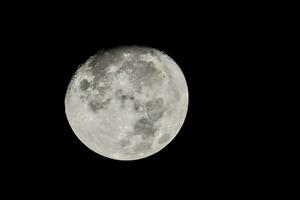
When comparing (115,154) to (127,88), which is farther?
(115,154)

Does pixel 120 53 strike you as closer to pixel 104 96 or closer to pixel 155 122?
pixel 104 96

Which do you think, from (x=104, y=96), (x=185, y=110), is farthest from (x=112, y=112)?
(x=185, y=110)

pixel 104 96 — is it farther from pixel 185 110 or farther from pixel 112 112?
pixel 185 110

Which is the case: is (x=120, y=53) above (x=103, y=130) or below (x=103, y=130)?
above

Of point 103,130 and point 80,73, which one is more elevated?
point 80,73

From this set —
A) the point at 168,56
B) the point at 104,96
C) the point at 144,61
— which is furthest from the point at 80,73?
the point at 168,56

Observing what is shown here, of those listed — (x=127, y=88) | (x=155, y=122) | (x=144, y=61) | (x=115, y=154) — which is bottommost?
(x=115, y=154)
